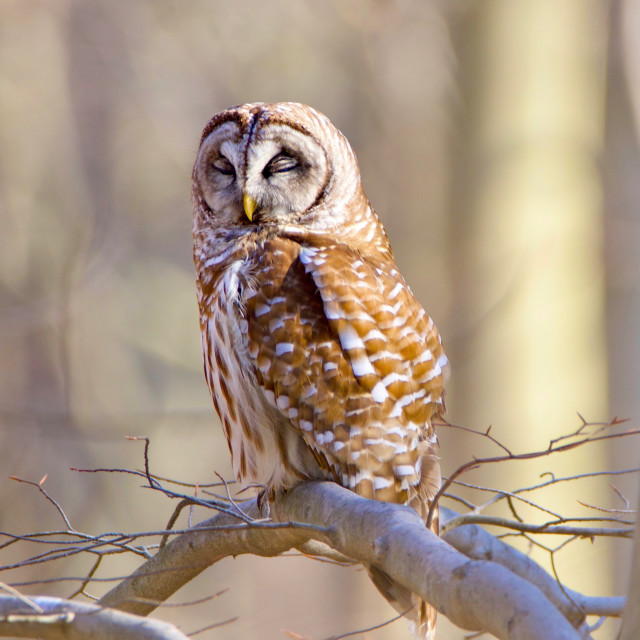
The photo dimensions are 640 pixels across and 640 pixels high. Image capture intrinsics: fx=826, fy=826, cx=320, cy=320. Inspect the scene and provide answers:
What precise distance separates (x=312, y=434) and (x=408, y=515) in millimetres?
1013

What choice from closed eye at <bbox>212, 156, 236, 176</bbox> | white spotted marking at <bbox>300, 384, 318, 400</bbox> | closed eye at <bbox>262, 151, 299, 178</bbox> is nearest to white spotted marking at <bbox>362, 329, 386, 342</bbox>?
white spotted marking at <bbox>300, 384, 318, 400</bbox>

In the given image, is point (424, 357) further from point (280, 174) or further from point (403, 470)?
point (280, 174)

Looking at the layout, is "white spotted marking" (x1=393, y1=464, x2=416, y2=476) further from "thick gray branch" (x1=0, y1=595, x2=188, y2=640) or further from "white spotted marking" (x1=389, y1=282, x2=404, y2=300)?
"thick gray branch" (x1=0, y1=595, x2=188, y2=640)

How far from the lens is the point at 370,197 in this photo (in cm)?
915

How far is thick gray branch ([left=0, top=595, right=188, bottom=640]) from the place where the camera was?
186 cm

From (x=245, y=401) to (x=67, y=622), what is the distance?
4.87 ft

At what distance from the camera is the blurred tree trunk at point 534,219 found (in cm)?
710

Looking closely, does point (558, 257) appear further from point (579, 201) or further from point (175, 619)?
point (175, 619)

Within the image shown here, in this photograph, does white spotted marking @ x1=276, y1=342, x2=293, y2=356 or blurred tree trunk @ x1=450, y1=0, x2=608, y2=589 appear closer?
white spotted marking @ x1=276, y1=342, x2=293, y2=356

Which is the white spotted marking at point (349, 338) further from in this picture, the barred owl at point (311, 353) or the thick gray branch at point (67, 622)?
the thick gray branch at point (67, 622)

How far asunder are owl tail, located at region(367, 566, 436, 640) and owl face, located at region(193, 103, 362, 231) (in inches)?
60.8

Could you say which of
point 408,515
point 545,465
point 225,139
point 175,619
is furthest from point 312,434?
point 175,619

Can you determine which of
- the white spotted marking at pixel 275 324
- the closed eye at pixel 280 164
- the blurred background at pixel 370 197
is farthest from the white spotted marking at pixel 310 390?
the blurred background at pixel 370 197

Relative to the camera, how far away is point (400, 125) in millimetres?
8859
